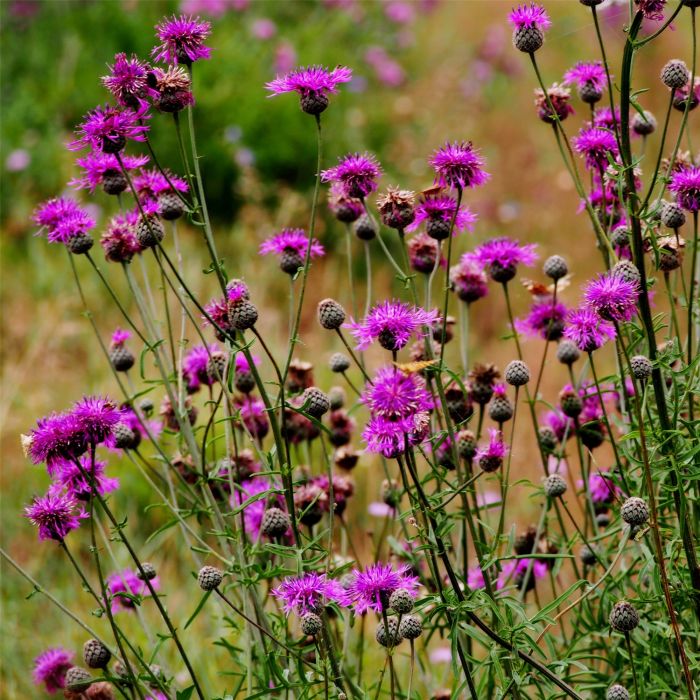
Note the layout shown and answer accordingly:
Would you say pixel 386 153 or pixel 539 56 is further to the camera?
pixel 539 56

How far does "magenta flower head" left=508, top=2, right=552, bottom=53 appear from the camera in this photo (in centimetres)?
157

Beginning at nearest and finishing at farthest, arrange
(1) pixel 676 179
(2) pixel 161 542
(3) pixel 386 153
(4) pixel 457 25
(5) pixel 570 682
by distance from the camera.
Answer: (1) pixel 676 179 → (5) pixel 570 682 → (2) pixel 161 542 → (3) pixel 386 153 → (4) pixel 457 25

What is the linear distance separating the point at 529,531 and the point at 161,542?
1651 mm

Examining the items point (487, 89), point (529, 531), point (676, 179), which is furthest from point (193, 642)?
point (487, 89)

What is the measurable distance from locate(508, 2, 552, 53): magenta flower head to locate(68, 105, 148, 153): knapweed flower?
1.96 feet

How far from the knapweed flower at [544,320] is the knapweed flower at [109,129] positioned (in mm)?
806

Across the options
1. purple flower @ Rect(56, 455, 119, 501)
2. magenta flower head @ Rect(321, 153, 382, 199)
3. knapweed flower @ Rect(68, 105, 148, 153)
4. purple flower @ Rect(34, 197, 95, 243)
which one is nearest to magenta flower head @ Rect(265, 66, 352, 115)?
magenta flower head @ Rect(321, 153, 382, 199)

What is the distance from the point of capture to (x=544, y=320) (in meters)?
2.00

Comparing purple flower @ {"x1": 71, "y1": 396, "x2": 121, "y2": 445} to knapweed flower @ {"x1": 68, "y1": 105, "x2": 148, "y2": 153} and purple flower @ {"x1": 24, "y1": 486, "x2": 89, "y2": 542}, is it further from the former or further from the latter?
knapweed flower @ {"x1": 68, "y1": 105, "x2": 148, "y2": 153}

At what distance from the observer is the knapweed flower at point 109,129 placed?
5.07 ft

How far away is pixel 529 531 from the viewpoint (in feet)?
6.65

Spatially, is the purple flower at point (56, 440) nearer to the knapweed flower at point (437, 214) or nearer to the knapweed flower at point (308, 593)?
the knapweed flower at point (308, 593)

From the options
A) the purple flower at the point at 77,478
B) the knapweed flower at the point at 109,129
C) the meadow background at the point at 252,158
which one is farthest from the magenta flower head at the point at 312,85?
the meadow background at the point at 252,158

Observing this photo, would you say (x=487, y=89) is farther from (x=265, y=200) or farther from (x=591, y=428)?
(x=591, y=428)
